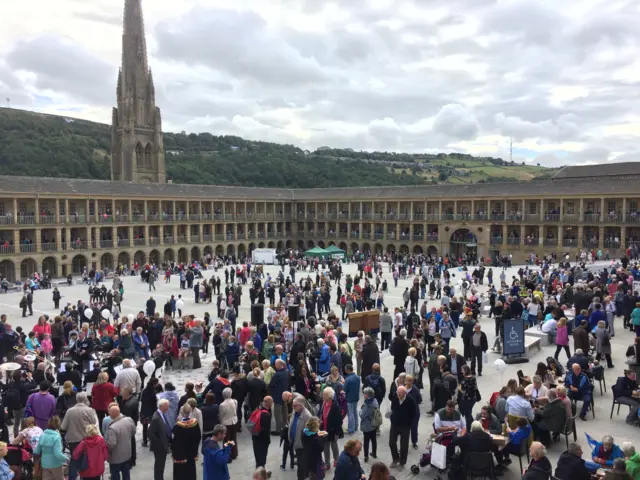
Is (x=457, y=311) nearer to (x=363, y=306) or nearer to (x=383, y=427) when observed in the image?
(x=363, y=306)

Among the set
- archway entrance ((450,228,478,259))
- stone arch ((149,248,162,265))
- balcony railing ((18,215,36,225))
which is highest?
balcony railing ((18,215,36,225))

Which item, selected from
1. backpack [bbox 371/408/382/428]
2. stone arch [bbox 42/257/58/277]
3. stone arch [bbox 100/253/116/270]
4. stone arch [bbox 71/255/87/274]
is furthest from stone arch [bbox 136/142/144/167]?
backpack [bbox 371/408/382/428]

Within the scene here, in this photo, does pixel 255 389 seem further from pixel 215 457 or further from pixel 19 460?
pixel 19 460

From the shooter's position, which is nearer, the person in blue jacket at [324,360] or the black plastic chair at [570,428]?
the black plastic chair at [570,428]

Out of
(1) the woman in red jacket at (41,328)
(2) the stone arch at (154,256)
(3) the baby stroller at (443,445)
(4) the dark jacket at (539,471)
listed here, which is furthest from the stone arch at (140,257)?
(4) the dark jacket at (539,471)

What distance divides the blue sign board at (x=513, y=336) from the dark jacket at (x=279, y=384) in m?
6.22

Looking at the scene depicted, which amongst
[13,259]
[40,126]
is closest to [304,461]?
[13,259]

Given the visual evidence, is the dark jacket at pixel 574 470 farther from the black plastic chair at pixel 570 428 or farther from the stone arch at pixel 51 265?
the stone arch at pixel 51 265

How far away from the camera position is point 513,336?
12531mm

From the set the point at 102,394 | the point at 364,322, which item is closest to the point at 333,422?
the point at 102,394

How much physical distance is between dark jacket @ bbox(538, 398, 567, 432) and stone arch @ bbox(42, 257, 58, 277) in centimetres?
4167

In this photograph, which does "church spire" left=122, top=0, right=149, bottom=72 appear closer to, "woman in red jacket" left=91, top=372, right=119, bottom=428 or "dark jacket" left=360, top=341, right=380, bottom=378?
"dark jacket" left=360, top=341, right=380, bottom=378

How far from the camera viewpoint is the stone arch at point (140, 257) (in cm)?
4853

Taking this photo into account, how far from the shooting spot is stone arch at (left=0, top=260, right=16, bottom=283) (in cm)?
3853
